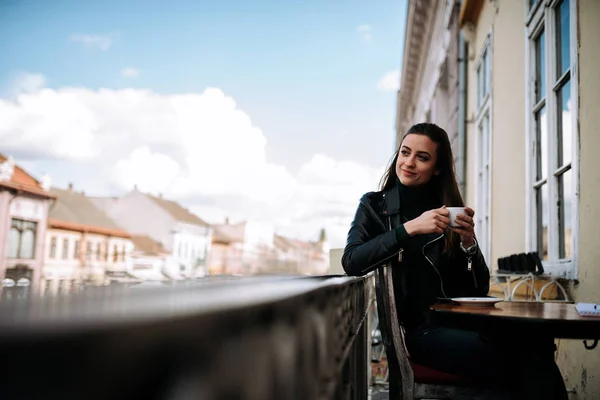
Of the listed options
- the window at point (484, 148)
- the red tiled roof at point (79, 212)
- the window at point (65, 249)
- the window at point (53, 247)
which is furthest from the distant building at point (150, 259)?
the window at point (484, 148)

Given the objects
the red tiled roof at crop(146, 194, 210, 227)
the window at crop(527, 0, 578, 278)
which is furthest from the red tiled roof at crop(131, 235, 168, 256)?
the window at crop(527, 0, 578, 278)

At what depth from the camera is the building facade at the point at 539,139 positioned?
3.21 m

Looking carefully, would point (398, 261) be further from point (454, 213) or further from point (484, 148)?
point (484, 148)

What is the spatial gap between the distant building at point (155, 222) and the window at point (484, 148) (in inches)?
2611

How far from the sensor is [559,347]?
12.8 feet

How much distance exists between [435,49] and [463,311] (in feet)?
40.6

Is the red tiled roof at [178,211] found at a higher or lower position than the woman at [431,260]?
higher

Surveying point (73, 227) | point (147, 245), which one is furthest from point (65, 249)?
point (147, 245)

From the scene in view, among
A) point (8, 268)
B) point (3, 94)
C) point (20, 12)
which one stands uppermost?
point (20, 12)

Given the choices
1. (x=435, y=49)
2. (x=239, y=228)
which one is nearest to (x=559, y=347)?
(x=435, y=49)

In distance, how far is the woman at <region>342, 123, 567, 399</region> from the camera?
6.58 feet

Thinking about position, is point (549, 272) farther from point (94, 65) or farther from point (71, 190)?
point (94, 65)

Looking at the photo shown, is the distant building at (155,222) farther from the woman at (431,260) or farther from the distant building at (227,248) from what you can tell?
the woman at (431,260)

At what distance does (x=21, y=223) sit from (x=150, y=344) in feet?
187
